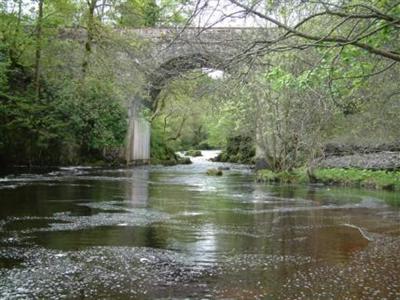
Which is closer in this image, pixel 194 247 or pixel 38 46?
pixel 194 247

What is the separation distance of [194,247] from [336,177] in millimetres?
16098

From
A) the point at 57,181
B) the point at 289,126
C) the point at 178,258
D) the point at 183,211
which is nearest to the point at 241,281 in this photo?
the point at 178,258

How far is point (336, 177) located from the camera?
923 inches

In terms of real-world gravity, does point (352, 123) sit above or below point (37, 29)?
below

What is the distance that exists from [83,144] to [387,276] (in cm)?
2669

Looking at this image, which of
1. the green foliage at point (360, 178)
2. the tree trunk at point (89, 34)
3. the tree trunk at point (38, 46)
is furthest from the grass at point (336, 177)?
the tree trunk at point (89, 34)

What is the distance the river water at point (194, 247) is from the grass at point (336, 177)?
6.61m

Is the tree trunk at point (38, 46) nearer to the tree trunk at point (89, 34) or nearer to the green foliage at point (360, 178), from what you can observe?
the tree trunk at point (89, 34)

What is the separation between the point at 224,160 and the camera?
4853cm

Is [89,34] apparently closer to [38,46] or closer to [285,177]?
[38,46]

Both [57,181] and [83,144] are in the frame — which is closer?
[57,181]

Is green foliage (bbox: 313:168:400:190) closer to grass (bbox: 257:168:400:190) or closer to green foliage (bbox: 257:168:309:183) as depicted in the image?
grass (bbox: 257:168:400:190)

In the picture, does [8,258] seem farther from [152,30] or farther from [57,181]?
[152,30]

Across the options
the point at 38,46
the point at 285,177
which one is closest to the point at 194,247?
the point at 285,177
